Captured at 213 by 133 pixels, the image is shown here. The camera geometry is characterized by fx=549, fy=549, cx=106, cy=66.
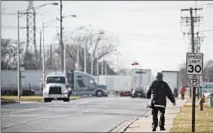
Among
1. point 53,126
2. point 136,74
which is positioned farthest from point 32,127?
point 136,74

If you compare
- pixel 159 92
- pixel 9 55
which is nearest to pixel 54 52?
pixel 9 55

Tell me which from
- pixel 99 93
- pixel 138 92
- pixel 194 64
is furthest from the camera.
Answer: pixel 99 93

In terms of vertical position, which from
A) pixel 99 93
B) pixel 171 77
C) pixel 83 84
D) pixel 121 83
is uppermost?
pixel 171 77

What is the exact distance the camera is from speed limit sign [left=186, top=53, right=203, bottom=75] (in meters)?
17.6

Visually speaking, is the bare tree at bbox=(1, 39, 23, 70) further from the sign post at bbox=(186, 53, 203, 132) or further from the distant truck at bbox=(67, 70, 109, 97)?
the sign post at bbox=(186, 53, 203, 132)

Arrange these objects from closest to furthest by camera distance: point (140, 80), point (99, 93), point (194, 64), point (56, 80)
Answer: point (194, 64)
point (56, 80)
point (140, 80)
point (99, 93)

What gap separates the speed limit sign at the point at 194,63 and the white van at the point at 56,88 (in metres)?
29.1

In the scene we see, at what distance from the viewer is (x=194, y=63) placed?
17734 mm

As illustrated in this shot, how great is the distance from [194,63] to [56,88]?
2935 centimetres

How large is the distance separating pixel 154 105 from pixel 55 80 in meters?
29.7

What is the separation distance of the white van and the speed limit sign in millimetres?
29128

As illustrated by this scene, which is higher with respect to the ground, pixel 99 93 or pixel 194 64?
pixel 194 64

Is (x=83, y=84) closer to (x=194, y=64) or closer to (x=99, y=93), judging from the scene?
(x=99, y=93)

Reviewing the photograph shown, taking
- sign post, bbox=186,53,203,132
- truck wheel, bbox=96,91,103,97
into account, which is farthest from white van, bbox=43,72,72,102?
sign post, bbox=186,53,203,132
